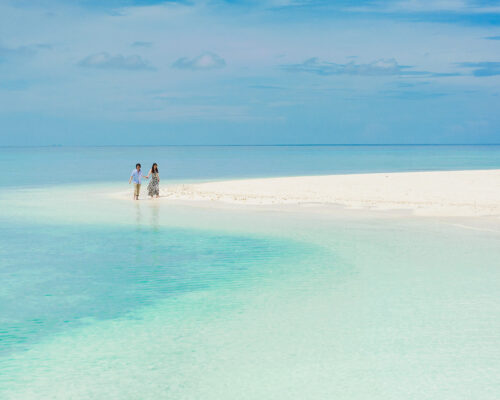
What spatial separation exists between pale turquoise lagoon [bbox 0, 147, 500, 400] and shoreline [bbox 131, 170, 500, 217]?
4200 millimetres

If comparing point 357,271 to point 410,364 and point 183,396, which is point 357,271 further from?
point 183,396

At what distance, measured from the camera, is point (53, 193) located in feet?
101

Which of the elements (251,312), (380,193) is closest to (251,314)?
(251,312)

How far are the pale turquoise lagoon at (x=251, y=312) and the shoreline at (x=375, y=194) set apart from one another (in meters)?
4.20

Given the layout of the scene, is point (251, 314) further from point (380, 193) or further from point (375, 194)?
point (380, 193)

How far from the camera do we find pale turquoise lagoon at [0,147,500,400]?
6957 mm

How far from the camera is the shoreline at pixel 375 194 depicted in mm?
22406

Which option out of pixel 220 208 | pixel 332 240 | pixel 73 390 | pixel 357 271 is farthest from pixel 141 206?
pixel 73 390

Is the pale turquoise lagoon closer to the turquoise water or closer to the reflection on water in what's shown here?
the reflection on water

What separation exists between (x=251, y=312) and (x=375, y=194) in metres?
18.0

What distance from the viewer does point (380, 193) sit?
88.2 feet

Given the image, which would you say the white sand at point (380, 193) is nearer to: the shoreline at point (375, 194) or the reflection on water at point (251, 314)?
the shoreline at point (375, 194)

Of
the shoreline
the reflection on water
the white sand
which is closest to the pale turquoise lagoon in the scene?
the reflection on water

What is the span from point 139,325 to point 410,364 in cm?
407
